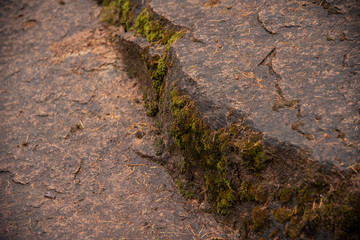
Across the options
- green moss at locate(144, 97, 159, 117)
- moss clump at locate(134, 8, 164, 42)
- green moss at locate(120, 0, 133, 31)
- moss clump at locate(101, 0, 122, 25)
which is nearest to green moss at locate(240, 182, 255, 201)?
green moss at locate(144, 97, 159, 117)

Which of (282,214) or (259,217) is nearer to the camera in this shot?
(282,214)

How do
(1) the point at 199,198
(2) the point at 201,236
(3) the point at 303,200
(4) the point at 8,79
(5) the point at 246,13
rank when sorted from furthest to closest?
(4) the point at 8,79 < (5) the point at 246,13 < (1) the point at 199,198 < (2) the point at 201,236 < (3) the point at 303,200

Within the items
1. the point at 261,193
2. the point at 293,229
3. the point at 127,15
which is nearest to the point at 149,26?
the point at 127,15

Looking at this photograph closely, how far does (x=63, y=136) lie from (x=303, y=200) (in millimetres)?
2331

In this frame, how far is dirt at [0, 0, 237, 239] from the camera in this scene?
8.23ft

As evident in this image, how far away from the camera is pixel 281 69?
97.0 inches

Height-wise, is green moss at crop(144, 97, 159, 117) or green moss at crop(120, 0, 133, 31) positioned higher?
green moss at crop(120, 0, 133, 31)

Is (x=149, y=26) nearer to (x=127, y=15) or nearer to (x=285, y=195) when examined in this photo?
(x=127, y=15)

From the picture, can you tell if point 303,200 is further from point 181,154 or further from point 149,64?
point 149,64

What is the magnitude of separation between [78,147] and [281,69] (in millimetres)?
2008

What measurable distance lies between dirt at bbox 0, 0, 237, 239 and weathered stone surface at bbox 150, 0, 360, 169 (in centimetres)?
82

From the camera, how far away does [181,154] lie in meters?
2.75

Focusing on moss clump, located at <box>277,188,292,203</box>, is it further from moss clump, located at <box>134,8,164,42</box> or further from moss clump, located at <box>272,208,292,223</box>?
moss clump, located at <box>134,8,164,42</box>

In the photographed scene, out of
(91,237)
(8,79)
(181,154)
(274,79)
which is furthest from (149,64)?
(8,79)
